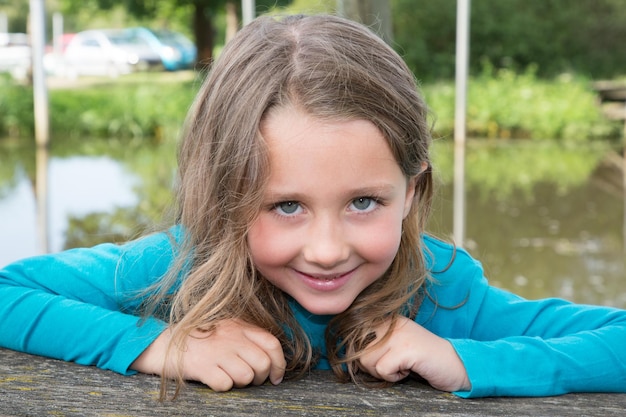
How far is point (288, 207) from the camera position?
1521 millimetres

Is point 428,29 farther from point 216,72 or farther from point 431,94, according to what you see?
point 216,72

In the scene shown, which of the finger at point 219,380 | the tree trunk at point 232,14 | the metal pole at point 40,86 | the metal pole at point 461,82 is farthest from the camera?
the tree trunk at point 232,14

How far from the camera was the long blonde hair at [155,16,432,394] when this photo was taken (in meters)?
1.56

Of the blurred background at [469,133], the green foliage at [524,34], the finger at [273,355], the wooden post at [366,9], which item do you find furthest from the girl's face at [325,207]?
the green foliage at [524,34]

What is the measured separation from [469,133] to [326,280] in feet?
47.4

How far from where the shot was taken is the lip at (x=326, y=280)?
159 cm

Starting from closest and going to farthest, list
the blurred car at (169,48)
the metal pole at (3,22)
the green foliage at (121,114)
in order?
the green foliage at (121,114)
the blurred car at (169,48)
the metal pole at (3,22)

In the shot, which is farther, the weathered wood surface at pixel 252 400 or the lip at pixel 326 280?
the lip at pixel 326 280

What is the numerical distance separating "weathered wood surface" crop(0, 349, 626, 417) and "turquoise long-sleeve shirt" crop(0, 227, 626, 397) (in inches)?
1.7

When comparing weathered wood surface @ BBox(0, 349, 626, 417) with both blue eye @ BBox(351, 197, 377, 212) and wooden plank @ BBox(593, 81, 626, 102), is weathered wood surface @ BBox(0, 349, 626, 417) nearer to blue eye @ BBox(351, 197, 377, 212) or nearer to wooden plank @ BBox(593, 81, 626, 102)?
blue eye @ BBox(351, 197, 377, 212)

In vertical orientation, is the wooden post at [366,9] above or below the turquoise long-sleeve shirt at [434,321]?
above

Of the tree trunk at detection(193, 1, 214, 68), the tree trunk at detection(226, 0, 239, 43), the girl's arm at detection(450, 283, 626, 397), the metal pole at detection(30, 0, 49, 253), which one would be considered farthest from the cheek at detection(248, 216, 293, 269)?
the tree trunk at detection(193, 1, 214, 68)

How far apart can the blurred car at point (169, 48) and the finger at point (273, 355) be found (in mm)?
28662

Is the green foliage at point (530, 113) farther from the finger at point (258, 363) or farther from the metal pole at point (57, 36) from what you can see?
the metal pole at point (57, 36)
